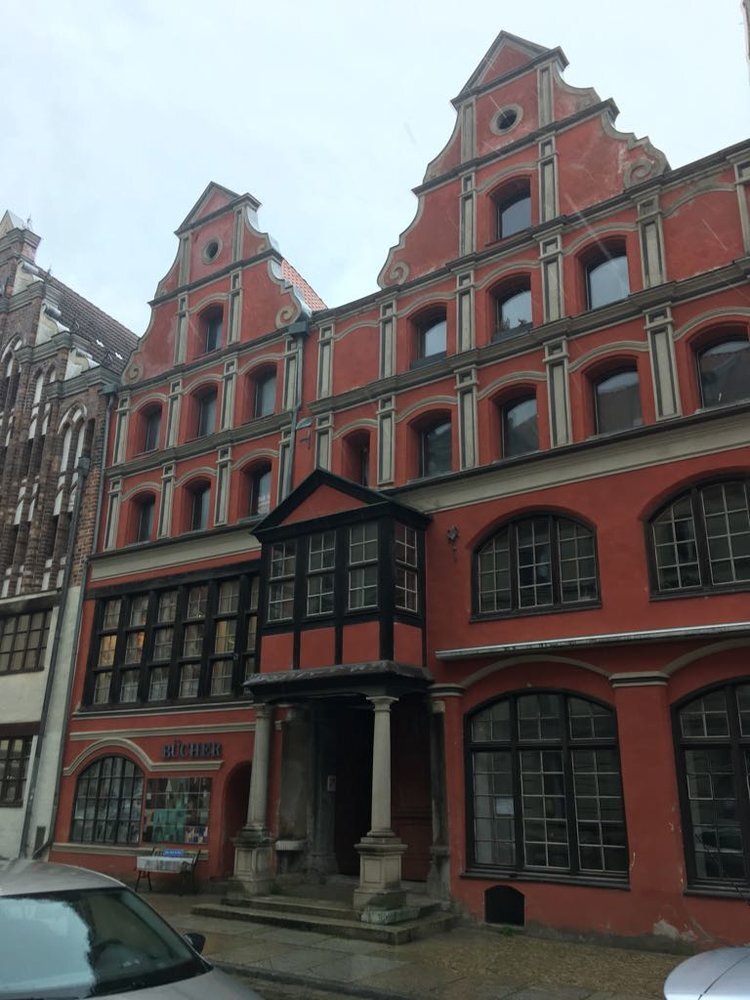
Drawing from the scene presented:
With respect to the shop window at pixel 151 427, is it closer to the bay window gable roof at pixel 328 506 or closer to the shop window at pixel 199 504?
the shop window at pixel 199 504

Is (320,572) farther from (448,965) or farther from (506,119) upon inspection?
(506,119)

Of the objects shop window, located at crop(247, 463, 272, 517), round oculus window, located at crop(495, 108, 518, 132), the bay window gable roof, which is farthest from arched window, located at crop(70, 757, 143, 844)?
round oculus window, located at crop(495, 108, 518, 132)

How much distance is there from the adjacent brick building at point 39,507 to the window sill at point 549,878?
12.0 m

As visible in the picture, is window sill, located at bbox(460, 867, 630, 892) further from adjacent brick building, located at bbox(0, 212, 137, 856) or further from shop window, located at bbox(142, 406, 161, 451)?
shop window, located at bbox(142, 406, 161, 451)

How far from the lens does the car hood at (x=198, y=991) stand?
4.59m

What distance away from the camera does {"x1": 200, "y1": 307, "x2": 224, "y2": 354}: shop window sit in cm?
2309

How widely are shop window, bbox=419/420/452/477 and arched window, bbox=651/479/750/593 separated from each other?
4983 mm

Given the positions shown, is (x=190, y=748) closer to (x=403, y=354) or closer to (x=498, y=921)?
(x=498, y=921)

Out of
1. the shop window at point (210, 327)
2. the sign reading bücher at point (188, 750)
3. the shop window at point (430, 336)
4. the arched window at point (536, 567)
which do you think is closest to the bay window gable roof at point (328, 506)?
the arched window at point (536, 567)

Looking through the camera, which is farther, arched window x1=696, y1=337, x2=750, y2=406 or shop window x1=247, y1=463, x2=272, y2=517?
shop window x1=247, y1=463, x2=272, y2=517

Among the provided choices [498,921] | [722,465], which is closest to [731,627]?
[722,465]

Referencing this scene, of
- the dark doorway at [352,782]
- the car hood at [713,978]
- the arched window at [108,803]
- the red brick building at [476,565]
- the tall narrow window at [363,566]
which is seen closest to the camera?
the car hood at [713,978]

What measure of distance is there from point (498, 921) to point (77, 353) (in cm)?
2105

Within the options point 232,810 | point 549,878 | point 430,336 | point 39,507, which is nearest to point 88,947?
point 549,878
